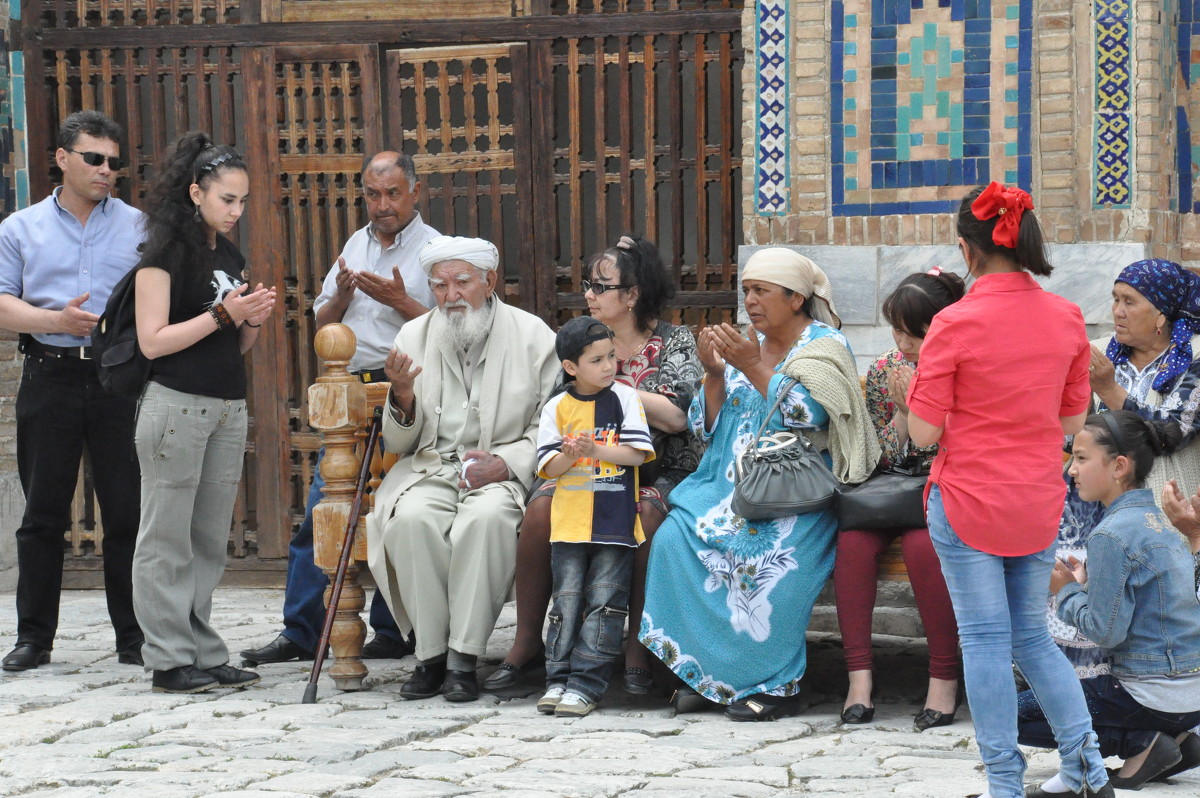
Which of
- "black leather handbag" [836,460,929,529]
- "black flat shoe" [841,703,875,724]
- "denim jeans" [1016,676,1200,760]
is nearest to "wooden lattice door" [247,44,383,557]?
"black leather handbag" [836,460,929,529]

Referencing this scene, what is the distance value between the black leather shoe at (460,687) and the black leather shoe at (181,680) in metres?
0.89

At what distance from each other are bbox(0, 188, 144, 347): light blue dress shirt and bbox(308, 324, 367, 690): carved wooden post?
113cm

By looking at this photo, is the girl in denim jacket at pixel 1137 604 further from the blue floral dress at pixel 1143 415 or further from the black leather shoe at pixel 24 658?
the black leather shoe at pixel 24 658

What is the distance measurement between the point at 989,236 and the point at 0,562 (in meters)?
6.15

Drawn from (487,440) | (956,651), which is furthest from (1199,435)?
(487,440)

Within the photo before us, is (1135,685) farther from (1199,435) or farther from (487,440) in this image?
(487,440)

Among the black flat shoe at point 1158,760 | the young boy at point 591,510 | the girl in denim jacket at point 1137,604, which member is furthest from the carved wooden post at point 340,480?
the black flat shoe at point 1158,760

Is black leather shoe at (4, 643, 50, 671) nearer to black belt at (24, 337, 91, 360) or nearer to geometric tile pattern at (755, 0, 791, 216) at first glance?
black belt at (24, 337, 91, 360)

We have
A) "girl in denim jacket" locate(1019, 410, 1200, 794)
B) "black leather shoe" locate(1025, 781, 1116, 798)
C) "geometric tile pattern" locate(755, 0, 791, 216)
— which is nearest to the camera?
"black leather shoe" locate(1025, 781, 1116, 798)

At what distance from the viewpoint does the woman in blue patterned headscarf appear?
4.96 metres

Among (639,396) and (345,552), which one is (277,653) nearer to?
(345,552)

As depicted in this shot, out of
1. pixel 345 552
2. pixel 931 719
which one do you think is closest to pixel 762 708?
pixel 931 719

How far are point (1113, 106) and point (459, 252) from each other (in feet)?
9.35

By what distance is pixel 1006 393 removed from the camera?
394cm
